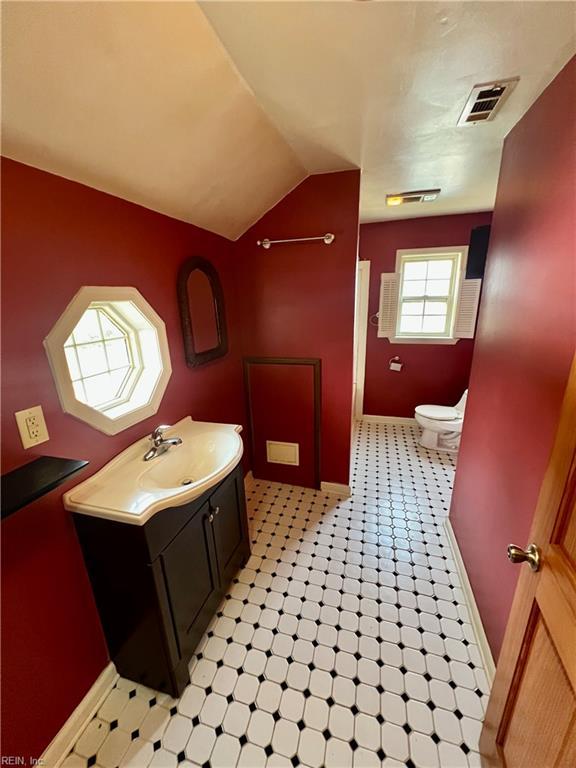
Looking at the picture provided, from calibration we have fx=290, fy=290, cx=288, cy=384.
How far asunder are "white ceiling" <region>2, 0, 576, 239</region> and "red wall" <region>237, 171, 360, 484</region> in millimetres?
369

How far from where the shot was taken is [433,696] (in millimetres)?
1201

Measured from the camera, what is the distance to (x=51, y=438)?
1028 millimetres

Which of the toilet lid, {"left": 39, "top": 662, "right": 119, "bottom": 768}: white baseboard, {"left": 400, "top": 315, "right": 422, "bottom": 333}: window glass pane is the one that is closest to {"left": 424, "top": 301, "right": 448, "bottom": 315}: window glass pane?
{"left": 400, "top": 315, "right": 422, "bottom": 333}: window glass pane

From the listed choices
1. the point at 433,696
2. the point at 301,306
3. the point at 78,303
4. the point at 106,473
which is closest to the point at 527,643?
the point at 433,696

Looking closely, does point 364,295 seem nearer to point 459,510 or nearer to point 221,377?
point 221,377

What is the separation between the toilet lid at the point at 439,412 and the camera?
9.71 feet

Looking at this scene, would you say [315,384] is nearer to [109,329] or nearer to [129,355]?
[129,355]

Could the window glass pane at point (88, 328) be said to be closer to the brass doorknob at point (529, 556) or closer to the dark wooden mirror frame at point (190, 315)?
the dark wooden mirror frame at point (190, 315)

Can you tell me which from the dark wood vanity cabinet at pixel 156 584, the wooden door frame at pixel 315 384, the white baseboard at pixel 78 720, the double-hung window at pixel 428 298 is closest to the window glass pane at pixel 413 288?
the double-hung window at pixel 428 298

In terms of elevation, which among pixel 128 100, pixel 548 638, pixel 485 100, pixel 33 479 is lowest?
pixel 548 638

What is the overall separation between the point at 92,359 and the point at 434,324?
10.9 feet

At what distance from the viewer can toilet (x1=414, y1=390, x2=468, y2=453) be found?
2914 millimetres

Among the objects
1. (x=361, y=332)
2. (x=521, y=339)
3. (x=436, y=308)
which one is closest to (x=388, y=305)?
(x=361, y=332)

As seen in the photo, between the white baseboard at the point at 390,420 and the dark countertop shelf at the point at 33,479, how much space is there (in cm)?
335
